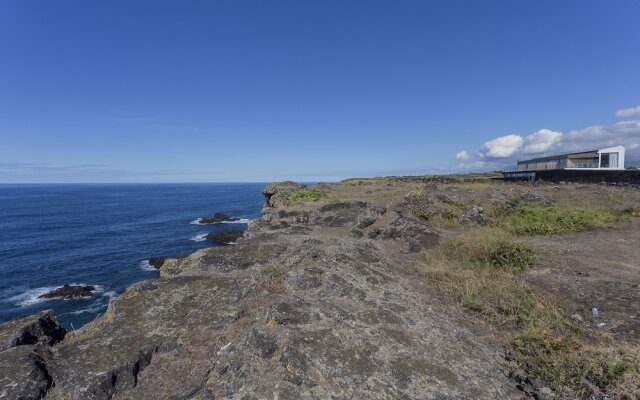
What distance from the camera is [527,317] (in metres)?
7.59

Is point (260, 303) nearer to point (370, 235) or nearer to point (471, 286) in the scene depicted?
point (471, 286)

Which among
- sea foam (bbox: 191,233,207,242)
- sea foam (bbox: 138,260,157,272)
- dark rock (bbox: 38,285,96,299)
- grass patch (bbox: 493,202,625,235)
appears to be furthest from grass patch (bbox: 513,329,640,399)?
sea foam (bbox: 191,233,207,242)

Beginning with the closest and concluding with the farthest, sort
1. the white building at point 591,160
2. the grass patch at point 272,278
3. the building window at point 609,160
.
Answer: the grass patch at point 272,278 < the white building at point 591,160 < the building window at point 609,160

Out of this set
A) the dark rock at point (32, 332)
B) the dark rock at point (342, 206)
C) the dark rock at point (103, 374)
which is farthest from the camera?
the dark rock at point (342, 206)

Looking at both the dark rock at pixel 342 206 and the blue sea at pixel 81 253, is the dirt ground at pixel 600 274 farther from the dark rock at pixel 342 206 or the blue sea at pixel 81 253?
the blue sea at pixel 81 253

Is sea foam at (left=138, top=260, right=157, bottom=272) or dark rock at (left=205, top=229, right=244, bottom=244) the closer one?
sea foam at (left=138, top=260, right=157, bottom=272)

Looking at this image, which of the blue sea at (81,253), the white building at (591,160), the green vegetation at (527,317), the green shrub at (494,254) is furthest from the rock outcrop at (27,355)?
the white building at (591,160)

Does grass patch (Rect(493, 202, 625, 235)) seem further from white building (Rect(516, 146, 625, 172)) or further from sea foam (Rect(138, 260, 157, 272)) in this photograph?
white building (Rect(516, 146, 625, 172))

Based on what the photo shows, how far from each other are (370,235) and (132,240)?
47.3 metres

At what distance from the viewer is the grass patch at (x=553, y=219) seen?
1644 centimetres

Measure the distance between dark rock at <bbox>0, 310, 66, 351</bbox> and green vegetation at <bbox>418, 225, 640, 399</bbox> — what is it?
28.5 ft

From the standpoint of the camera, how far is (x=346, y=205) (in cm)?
2266

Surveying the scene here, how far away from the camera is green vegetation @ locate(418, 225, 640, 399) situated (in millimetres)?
5324

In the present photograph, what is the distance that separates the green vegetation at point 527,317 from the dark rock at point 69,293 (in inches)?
1222
